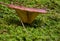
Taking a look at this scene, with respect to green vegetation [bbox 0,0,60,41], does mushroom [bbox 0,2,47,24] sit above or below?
above

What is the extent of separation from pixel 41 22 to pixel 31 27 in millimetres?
280

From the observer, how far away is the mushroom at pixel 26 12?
2.94m

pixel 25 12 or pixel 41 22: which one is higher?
pixel 25 12

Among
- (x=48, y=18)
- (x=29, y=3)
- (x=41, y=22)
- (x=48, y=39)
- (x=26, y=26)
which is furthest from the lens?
(x=29, y=3)

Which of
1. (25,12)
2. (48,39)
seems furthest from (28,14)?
(48,39)

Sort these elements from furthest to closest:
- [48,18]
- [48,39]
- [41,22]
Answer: [48,18]
[41,22]
[48,39]

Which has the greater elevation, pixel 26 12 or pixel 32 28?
→ pixel 26 12

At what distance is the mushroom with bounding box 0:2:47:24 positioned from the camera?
294cm

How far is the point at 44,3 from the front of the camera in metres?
4.30

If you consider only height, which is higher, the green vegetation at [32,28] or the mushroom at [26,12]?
the mushroom at [26,12]

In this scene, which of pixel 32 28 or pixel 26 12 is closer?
pixel 26 12

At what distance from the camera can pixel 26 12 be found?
119 inches

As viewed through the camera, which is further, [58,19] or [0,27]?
[58,19]

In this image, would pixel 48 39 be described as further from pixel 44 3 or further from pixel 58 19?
pixel 44 3
